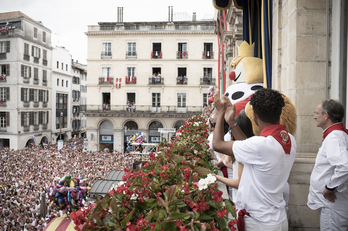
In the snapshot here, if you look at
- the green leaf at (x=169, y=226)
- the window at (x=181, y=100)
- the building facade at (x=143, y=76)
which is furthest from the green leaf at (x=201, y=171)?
the window at (x=181, y=100)

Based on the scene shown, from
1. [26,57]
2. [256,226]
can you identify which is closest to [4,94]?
[26,57]

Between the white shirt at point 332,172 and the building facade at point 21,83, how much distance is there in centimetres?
3733

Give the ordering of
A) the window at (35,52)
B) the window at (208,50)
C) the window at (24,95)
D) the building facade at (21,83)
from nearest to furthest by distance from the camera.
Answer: the window at (208,50), the building facade at (21,83), the window at (24,95), the window at (35,52)

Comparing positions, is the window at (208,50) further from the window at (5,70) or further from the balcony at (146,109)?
the window at (5,70)

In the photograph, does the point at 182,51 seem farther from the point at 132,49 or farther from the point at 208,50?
the point at 132,49

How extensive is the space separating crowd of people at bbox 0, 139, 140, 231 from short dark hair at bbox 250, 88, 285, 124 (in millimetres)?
4820

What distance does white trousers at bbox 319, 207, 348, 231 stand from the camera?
301cm

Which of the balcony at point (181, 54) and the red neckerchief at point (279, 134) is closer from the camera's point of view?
the red neckerchief at point (279, 134)

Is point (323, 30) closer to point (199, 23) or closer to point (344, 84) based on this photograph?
point (344, 84)

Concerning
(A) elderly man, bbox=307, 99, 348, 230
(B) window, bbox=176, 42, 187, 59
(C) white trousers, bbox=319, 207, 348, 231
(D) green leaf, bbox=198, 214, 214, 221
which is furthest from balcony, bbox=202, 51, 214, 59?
(D) green leaf, bbox=198, 214, 214, 221

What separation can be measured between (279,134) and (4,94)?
132 feet

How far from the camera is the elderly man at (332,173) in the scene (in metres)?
2.86

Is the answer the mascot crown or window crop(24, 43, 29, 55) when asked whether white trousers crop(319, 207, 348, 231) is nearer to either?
the mascot crown

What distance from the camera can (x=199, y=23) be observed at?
31047 mm
